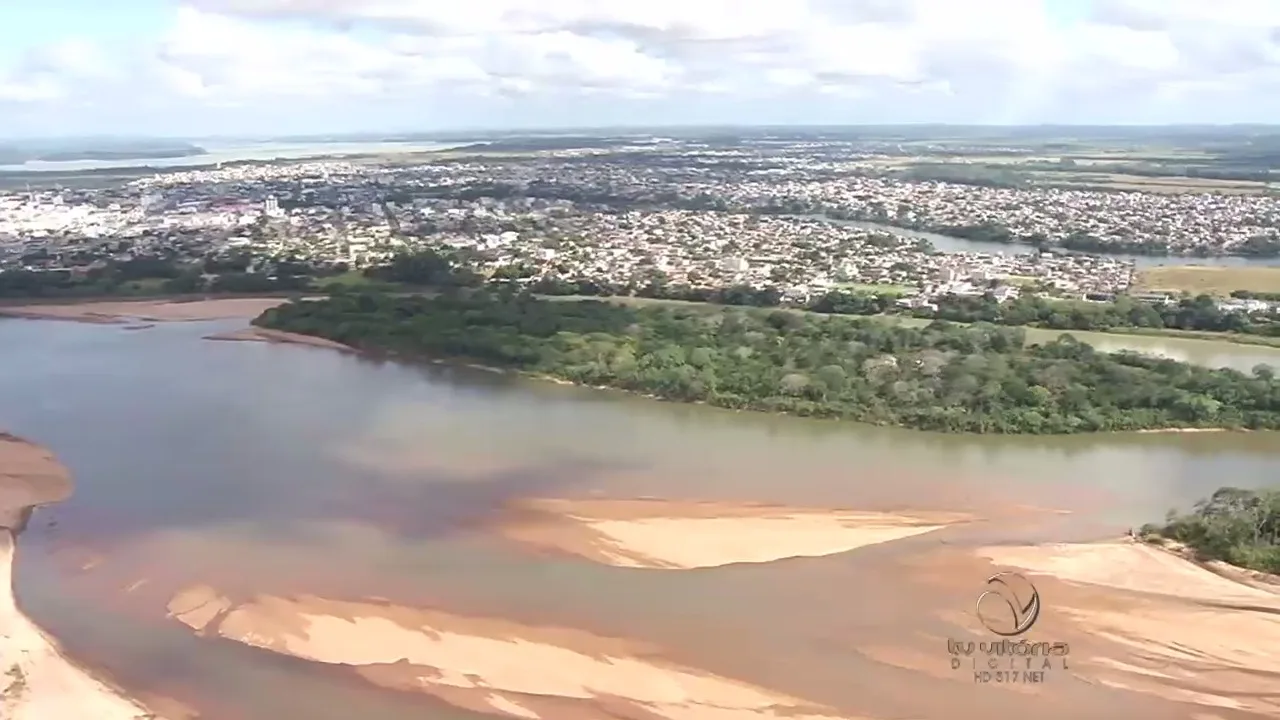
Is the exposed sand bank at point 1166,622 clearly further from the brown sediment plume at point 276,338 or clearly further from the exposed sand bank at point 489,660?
the brown sediment plume at point 276,338

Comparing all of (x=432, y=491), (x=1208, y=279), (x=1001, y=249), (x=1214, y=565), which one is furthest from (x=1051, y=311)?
(x=432, y=491)

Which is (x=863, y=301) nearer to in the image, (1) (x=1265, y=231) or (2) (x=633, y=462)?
(2) (x=633, y=462)

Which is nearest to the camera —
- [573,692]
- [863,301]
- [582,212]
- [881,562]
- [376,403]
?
[573,692]

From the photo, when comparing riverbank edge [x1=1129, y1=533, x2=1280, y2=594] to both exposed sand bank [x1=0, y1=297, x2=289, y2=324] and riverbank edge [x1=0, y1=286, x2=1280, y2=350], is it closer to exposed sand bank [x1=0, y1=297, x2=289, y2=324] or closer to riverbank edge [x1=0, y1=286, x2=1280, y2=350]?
riverbank edge [x1=0, y1=286, x2=1280, y2=350]

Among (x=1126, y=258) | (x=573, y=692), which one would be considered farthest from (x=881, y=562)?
(x=1126, y=258)

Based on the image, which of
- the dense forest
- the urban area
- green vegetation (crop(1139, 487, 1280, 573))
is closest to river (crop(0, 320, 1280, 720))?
the dense forest
